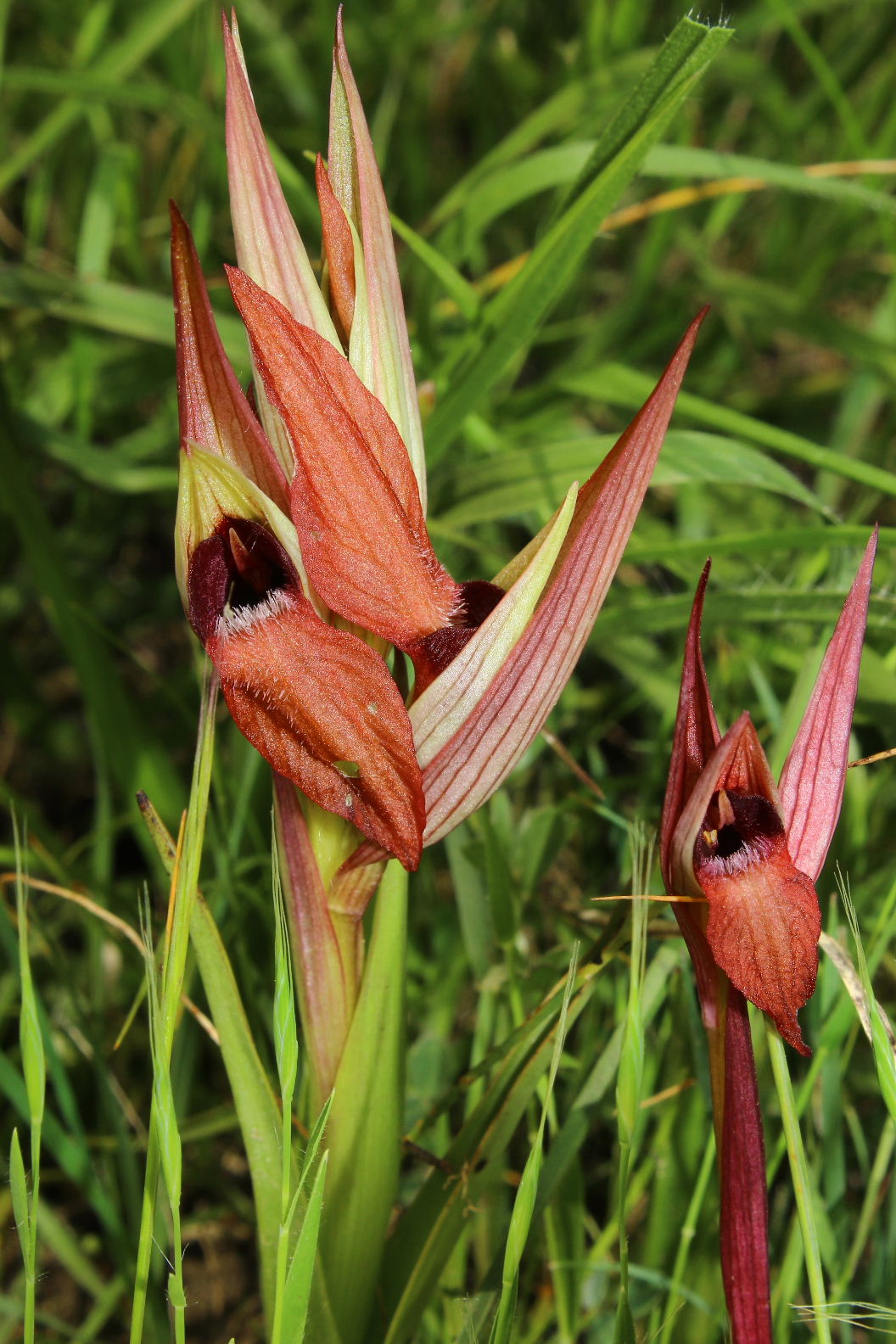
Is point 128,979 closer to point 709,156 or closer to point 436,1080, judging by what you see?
point 436,1080

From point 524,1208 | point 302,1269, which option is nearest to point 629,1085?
point 524,1208

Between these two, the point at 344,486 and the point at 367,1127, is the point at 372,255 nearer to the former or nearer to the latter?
the point at 344,486

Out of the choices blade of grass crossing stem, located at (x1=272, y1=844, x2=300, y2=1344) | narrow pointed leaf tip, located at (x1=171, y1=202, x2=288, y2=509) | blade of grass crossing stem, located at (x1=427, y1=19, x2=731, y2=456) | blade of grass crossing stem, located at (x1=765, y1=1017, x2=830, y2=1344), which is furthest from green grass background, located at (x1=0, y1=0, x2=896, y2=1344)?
narrow pointed leaf tip, located at (x1=171, y1=202, x2=288, y2=509)

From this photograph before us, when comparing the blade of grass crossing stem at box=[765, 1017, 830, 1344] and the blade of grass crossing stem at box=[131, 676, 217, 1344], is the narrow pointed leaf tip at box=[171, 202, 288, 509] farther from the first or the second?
the blade of grass crossing stem at box=[765, 1017, 830, 1344]

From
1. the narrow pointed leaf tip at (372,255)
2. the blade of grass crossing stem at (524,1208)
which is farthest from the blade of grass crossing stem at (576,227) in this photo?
the blade of grass crossing stem at (524,1208)

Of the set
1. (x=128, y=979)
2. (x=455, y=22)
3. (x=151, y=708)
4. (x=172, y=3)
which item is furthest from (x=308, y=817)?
(x=455, y=22)

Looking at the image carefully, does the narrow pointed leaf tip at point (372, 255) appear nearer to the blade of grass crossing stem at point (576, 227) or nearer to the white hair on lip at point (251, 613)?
the white hair on lip at point (251, 613)
